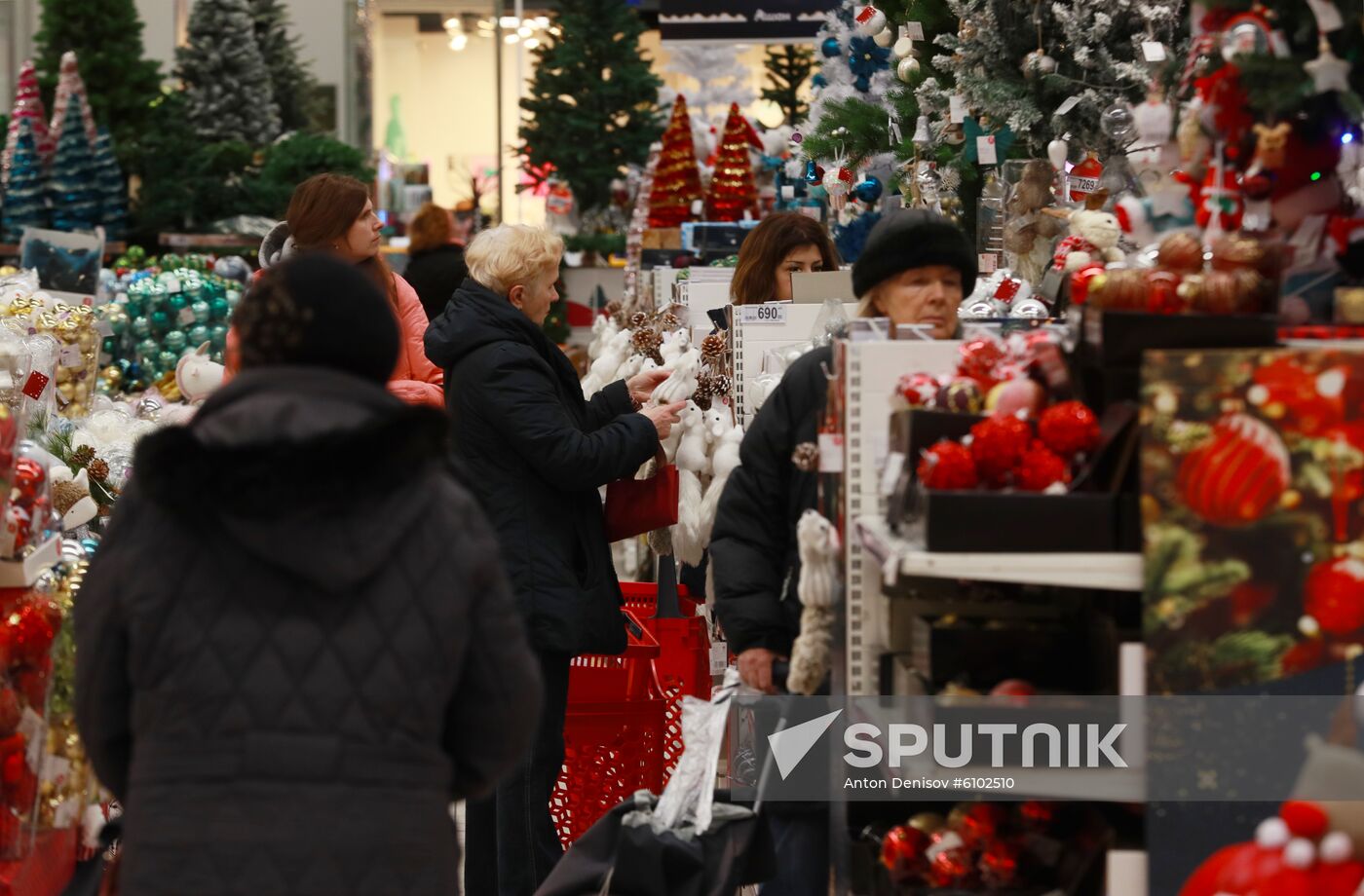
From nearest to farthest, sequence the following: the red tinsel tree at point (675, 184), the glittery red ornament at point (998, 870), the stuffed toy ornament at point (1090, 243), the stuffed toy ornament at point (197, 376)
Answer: the glittery red ornament at point (998, 870), the stuffed toy ornament at point (1090, 243), the stuffed toy ornament at point (197, 376), the red tinsel tree at point (675, 184)

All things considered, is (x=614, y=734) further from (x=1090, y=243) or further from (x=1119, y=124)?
(x=1119, y=124)

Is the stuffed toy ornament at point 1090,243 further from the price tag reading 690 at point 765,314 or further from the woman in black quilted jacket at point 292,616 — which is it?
the woman in black quilted jacket at point 292,616

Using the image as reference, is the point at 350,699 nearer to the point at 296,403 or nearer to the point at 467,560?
the point at 467,560

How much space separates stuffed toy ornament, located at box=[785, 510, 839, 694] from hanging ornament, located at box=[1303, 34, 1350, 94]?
104 centimetres

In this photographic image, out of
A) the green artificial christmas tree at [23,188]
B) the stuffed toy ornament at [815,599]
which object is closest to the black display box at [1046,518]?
the stuffed toy ornament at [815,599]

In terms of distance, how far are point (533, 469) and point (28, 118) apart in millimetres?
6495

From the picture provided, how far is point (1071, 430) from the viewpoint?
96.3 inches

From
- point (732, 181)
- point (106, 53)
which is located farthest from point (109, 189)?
point (732, 181)

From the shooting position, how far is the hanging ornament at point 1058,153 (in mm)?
4273

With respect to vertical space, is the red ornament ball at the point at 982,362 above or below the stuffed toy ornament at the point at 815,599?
above

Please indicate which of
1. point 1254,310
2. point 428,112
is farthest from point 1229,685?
point 428,112

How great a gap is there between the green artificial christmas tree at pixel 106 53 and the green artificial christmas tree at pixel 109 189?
64 cm

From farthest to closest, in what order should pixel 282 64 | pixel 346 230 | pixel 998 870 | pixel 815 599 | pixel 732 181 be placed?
pixel 282 64 → pixel 732 181 → pixel 346 230 → pixel 815 599 → pixel 998 870

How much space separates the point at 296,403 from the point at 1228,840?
1383mm
